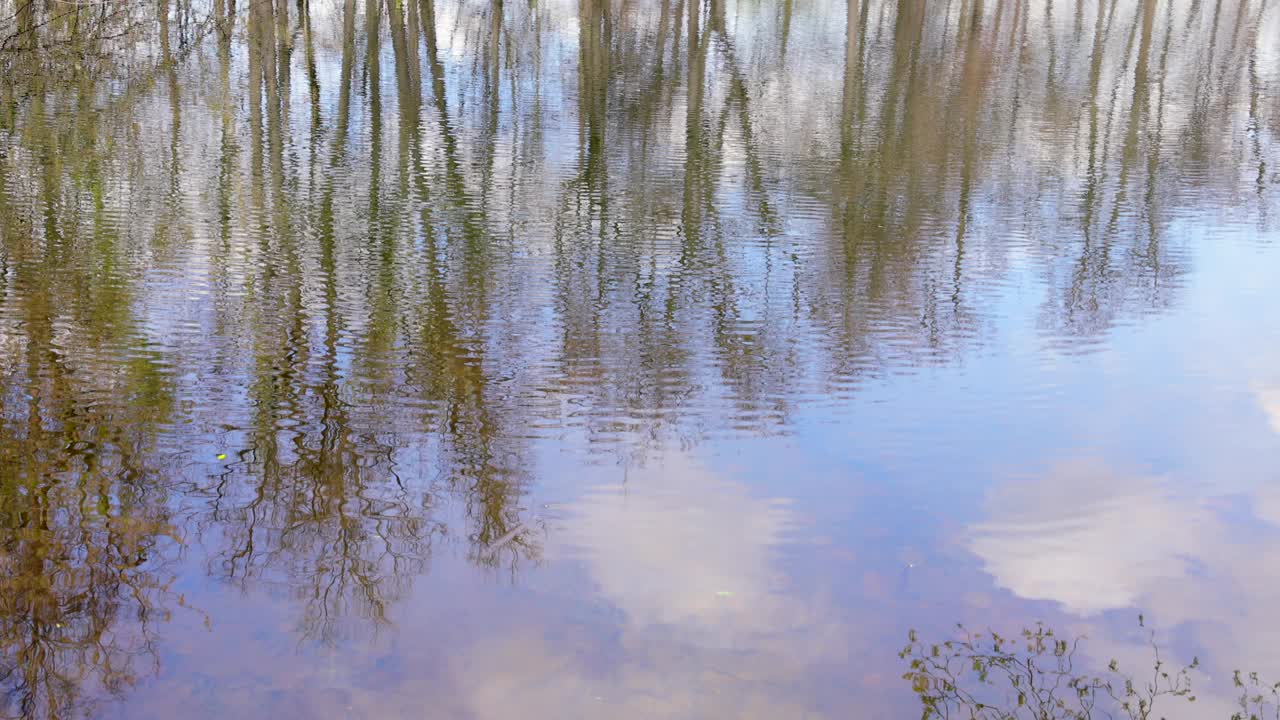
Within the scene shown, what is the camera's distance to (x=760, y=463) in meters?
5.91

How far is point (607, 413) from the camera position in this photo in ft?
21.3

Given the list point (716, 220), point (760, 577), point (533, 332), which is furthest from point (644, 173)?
point (760, 577)

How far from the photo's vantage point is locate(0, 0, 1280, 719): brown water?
4363mm

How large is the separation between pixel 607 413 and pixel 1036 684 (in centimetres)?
294

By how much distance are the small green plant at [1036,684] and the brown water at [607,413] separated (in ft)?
0.38

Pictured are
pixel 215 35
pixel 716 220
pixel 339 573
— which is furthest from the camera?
pixel 215 35

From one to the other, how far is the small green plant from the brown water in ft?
0.38

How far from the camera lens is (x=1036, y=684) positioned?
13.7ft

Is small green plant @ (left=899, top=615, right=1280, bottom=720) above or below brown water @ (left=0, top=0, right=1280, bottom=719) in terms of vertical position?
below

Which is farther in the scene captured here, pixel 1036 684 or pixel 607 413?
pixel 607 413

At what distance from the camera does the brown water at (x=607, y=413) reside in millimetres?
4363

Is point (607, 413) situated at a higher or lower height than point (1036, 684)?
higher

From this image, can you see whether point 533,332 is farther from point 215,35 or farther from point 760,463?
point 215,35

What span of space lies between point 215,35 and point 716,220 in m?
17.0
